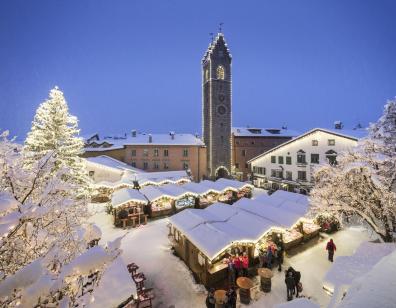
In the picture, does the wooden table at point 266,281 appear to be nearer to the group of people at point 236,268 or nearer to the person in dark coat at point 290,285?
the person in dark coat at point 290,285

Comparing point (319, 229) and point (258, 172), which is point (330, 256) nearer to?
point (319, 229)

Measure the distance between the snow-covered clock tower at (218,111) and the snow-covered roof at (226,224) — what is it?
1013 inches

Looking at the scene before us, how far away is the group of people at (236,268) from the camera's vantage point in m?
11.5

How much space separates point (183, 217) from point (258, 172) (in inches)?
1040

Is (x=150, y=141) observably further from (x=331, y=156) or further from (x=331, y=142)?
(x=331, y=156)

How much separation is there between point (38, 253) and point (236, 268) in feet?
32.6

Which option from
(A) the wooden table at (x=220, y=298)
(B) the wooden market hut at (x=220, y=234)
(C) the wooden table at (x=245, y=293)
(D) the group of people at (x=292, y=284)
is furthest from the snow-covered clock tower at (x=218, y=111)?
(A) the wooden table at (x=220, y=298)

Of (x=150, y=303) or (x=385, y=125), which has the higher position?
(x=385, y=125)

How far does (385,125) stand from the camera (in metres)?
12.5

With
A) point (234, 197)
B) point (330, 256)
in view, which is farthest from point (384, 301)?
point (234, 197)

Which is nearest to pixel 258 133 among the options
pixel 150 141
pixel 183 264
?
pixel 150 141

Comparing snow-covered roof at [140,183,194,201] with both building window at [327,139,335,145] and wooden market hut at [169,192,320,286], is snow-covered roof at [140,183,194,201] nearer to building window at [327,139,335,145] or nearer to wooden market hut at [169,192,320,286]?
wooden market hut at [169,192,320,286]

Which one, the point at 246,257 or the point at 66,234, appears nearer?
the point at 66,234

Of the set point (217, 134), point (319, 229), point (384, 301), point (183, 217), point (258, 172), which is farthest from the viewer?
point (217, 134)
